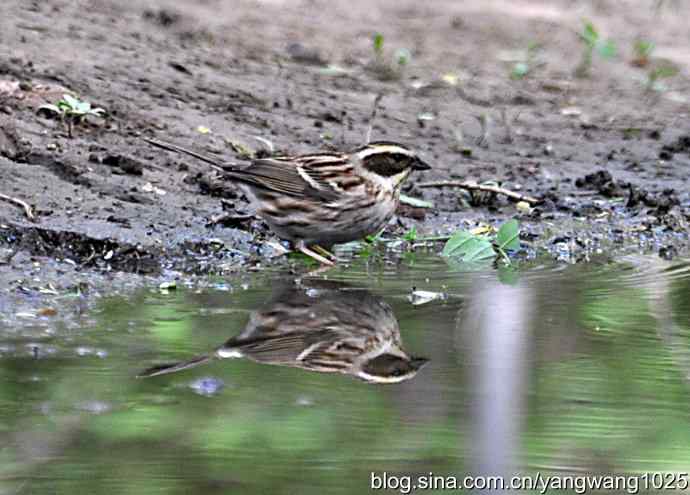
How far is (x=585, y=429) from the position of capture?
482 cm

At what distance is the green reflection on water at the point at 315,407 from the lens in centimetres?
434

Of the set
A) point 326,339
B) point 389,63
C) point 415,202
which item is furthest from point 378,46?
point 326,339

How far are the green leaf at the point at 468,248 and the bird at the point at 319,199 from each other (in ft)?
1.41

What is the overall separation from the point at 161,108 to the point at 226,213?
183 centimetres

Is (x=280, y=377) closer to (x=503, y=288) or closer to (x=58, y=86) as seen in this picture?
(x=503, y=288)

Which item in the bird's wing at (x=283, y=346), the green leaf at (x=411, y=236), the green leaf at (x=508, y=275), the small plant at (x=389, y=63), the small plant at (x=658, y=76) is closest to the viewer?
the bird's wing at (x=283, y=346)

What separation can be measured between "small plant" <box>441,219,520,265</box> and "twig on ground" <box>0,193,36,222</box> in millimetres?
2455

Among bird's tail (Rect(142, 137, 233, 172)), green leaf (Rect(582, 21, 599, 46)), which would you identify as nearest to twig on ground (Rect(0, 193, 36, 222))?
bird's tail (Rect(142, 137, 233, 172))

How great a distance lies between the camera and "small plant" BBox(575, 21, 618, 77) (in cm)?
1377

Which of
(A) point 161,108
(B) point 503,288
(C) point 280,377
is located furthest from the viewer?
(A) point 161,108

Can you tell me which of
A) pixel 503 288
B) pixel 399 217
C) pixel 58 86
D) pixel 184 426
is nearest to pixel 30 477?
pixel 184 426

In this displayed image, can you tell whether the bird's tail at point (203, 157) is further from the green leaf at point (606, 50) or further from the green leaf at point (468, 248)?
the green leaf at point (606, 50)

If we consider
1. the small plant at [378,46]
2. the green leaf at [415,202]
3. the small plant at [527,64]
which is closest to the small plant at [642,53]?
the small plant at [527,64]

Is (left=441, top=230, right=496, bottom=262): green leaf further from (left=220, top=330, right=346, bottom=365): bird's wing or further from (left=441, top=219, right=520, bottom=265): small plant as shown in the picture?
(left=220, top=330, right=346, bottom=365): bird's wing
